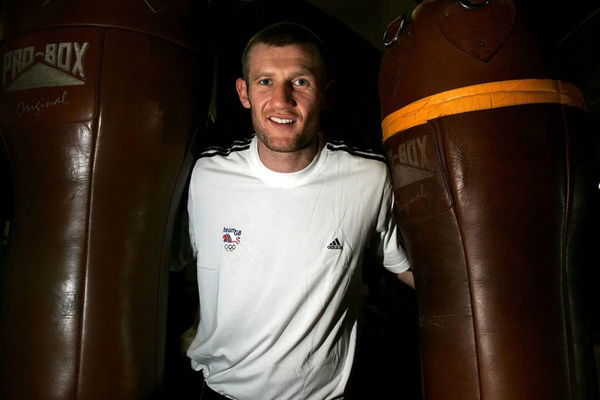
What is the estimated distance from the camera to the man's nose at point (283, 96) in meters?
1.26

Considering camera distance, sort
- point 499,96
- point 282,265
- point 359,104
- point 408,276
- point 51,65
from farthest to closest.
A: 1. point 359,104
2. point 408,276
3. point 282,265
4. point 51,65
5. point 499,96

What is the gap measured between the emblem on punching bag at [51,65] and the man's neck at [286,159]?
0.58m

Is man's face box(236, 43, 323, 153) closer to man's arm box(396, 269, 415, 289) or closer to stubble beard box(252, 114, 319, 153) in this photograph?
stubble beard box(252, 114, 319, 153)

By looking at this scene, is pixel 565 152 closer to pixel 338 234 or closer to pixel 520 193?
pixel 520 193

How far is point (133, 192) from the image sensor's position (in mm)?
1076

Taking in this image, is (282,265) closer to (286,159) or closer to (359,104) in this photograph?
(286,159)

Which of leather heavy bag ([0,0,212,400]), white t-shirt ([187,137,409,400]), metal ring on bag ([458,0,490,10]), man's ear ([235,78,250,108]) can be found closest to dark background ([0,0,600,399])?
man's ear ([235,78,250,108])

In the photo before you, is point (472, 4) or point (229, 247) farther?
point (229, 247)

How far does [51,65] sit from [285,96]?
670 millimetres

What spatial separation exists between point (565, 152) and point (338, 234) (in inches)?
26.2

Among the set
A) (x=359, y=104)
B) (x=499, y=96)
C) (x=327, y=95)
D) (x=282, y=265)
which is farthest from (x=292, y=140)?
(x=359, y=104)

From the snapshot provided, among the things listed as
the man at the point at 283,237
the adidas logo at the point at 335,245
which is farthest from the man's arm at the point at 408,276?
the adidas logo at the point at 335,245

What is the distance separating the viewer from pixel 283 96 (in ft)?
4.16

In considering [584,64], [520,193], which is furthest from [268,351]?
[584,64]
